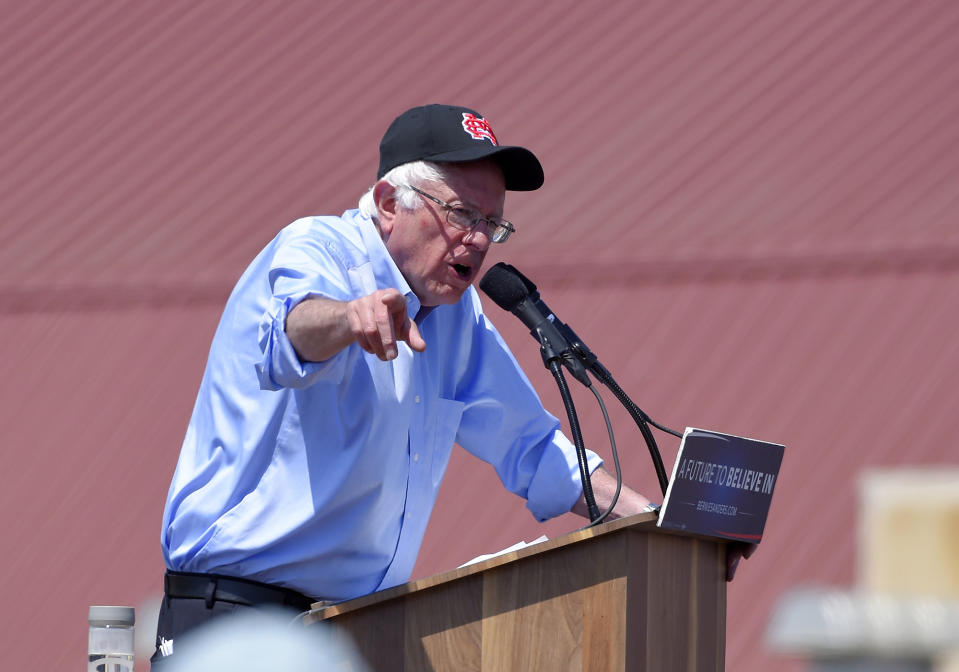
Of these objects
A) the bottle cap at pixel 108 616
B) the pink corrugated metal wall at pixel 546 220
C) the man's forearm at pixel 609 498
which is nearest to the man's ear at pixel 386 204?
the man's forearm at pixel 609 498

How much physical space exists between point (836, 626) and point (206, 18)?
219 inches

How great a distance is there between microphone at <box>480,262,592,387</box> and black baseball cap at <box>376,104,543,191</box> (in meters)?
0.27

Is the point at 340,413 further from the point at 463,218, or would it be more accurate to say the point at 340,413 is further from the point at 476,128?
the point at 476,128

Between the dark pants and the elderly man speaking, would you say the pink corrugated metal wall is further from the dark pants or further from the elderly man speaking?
the dark pants

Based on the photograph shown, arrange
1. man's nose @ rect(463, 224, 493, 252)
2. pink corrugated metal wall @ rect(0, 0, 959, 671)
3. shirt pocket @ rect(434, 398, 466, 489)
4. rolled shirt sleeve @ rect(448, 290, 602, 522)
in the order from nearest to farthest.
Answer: man's nose @ rect(463, 224, 493, 252), shirt pocket @ rect(434, 398, 466, 489), rolled shirt sleeve @ rect(448, 290, 602, 522), pink corrugated metal wall @ rect(0, 0, 959, 671)

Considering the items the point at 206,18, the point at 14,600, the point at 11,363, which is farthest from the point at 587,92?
the point at 14,600

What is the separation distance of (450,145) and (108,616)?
A: 3.43ft

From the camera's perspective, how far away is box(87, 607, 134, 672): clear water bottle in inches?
90.0

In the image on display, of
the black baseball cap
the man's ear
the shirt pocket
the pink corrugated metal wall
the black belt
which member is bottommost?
the black belt

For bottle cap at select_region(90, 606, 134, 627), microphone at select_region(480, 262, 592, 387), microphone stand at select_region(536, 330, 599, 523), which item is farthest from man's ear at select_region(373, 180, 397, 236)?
bottle cap at select_region(90, 606, 134, 627)

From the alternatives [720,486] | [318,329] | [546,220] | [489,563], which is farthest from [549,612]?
[546,220]

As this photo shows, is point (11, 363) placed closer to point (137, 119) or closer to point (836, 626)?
point (137, 119)

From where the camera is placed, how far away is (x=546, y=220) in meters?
5.13

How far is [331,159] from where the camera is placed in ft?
18.2
